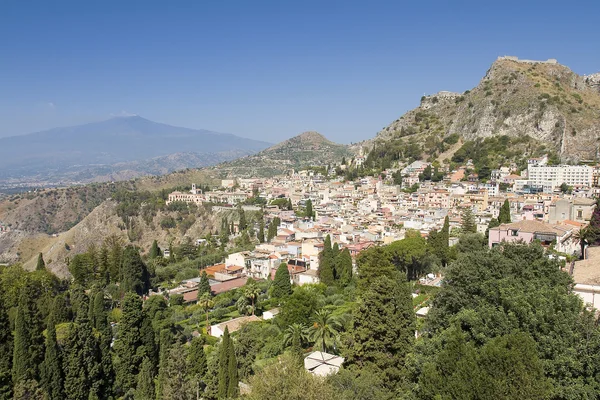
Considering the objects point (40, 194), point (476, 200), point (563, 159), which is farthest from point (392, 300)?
point (40, 194)

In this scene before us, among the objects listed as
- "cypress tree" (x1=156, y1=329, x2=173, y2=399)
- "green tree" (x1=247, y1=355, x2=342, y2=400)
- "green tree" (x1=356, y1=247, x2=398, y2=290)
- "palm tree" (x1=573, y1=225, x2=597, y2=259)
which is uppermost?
"palm tree" (x1=573, y1=225, x2=597, y2=259)

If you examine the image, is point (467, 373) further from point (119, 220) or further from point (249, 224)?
point (119, 220)

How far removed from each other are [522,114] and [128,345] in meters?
76.6

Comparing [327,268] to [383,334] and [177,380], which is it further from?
[383,334]

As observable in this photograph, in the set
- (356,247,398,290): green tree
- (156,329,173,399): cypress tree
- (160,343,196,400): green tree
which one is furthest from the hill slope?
(160,343,196,400): green tree

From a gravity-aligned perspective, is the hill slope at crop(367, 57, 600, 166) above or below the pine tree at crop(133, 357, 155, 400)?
above

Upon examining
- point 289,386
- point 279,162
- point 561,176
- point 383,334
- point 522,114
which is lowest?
point 383,334

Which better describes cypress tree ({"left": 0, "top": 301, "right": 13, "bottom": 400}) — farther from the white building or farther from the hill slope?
the hill slope

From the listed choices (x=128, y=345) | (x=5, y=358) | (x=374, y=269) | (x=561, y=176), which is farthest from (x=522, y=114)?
(x=5, y=358)

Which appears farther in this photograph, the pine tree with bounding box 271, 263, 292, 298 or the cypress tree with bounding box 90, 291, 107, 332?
the pine tree with bounding box 271, 263, 292, 298

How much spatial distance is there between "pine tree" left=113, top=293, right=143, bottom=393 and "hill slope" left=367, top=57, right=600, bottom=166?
64750 mm

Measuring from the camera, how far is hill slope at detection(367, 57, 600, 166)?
2916 inches

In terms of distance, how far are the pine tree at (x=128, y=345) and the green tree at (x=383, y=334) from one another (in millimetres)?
9677

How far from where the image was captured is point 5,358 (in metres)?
19.8
